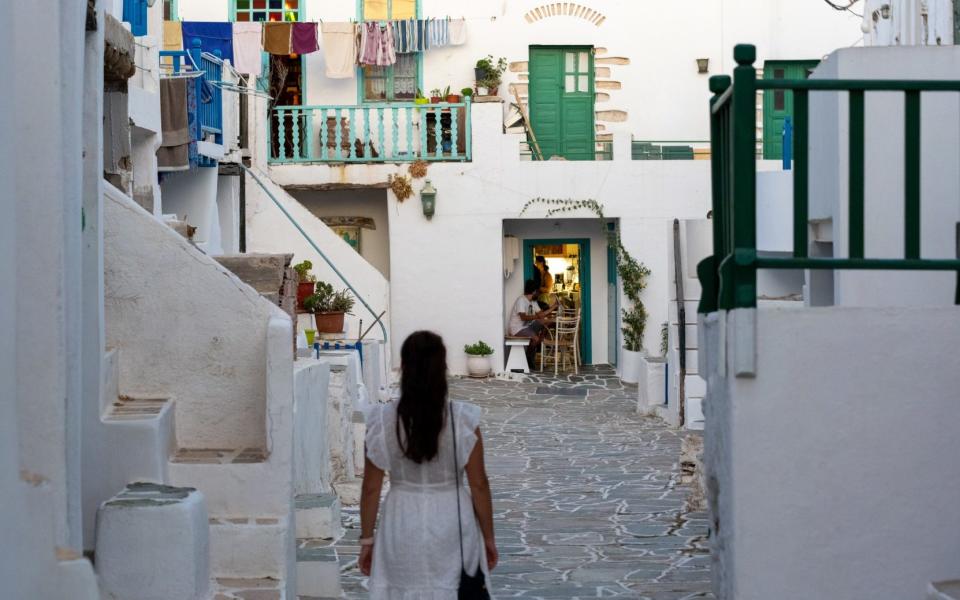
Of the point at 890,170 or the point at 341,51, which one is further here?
the point at 341,51

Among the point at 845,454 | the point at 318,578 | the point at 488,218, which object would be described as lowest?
the point at 318,578

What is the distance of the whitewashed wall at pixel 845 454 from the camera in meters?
4.88

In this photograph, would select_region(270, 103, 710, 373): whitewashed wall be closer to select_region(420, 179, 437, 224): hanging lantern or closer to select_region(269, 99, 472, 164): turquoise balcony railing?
select_region(420, 179, 437, 224): hanging lantern

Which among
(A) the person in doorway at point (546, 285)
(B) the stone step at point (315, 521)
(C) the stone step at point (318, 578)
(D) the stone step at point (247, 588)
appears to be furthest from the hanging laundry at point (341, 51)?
(D) the stone step at point (247, 588)

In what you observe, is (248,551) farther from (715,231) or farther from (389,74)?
(389,74)

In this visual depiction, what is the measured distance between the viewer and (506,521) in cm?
1039

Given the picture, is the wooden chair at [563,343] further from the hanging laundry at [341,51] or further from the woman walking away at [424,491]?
the woman walking away at [424,491]

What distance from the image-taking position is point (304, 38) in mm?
21172

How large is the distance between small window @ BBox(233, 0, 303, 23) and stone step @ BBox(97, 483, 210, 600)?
17.6 metres

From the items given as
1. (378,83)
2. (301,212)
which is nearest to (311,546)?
(301,212)

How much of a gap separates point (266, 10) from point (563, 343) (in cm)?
771

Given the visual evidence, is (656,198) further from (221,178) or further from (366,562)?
(366,562)

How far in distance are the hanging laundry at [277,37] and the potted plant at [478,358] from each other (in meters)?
5.74

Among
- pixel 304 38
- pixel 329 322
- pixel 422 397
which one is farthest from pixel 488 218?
pixel 422 397
